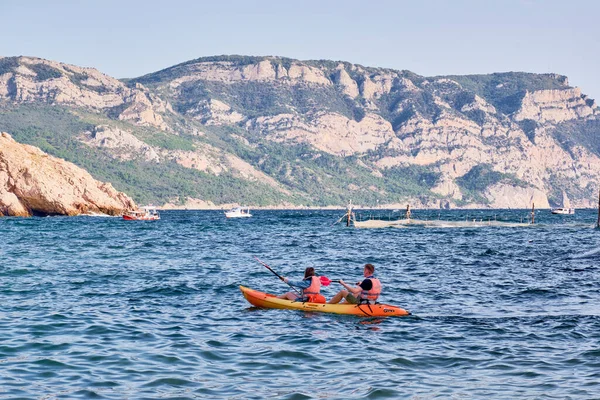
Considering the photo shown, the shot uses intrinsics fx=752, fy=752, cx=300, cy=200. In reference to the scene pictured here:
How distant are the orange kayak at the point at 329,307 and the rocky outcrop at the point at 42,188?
4186 inches

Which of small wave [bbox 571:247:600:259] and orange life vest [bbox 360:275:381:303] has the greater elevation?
orange life vest [bbox 360:275:381:303]

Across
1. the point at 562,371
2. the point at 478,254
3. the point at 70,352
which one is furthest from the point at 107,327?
the point at 478,254

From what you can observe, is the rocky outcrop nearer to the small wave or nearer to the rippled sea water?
the rippled sea water

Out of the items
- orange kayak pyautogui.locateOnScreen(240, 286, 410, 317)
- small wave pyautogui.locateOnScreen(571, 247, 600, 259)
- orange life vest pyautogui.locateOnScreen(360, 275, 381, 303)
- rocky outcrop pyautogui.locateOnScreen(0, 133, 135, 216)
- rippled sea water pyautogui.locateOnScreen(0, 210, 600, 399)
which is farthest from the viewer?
rocky outcrop pyautogui.locateOnScreen(0, 133, 135, 216)

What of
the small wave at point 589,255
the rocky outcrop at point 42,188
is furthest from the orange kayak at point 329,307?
the rocky outcrop at point 42,188

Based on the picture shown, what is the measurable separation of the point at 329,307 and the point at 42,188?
110 meters

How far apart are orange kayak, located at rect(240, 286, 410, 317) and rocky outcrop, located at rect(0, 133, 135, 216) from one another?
10633cm

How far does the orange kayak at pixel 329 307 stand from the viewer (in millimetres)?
23000

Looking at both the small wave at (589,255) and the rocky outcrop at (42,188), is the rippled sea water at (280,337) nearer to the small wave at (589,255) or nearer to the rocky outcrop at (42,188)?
the small wave at (589,255)

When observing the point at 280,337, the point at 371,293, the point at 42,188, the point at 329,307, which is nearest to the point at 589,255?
the point at 371,293

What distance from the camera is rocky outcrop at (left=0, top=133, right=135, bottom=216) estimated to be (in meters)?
122

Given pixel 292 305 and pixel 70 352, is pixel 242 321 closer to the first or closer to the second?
pixel 292 305

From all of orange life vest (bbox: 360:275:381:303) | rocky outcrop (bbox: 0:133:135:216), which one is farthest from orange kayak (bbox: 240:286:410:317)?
rocky outcrop (bbox: 0:133:135:216)

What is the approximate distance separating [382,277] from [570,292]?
30.4 feet
